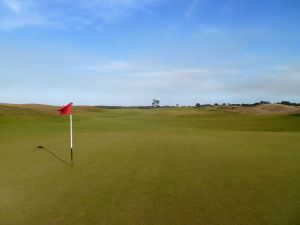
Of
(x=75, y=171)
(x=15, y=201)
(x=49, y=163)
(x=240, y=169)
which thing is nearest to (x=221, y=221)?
(x=15, y=201)

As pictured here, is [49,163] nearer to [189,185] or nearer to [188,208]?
[189,185]

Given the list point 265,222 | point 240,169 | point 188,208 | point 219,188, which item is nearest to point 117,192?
point 188,208

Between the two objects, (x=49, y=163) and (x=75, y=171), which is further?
(x=49, y=163)

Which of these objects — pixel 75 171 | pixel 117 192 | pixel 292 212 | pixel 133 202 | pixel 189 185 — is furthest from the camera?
pixel 75 171

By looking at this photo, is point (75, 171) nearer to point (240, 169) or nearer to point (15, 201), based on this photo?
point (15, 201)

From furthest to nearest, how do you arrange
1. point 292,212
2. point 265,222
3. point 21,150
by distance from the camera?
point 21,150, point 292,212, point 265,222

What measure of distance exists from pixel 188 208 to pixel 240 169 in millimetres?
5271

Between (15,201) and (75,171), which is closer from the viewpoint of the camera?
(15,201)

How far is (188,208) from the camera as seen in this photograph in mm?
7609

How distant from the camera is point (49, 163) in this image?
1358 centimetres

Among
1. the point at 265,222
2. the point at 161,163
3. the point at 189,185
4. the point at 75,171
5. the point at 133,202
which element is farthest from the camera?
the point at 161,163

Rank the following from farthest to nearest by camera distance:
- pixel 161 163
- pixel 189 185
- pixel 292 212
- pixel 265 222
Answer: pixel 161 163, pixel 189 185, pixel 292 212, pixel 265 222

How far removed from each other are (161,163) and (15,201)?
636 cm

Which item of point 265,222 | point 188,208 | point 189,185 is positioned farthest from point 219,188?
point 265,222
